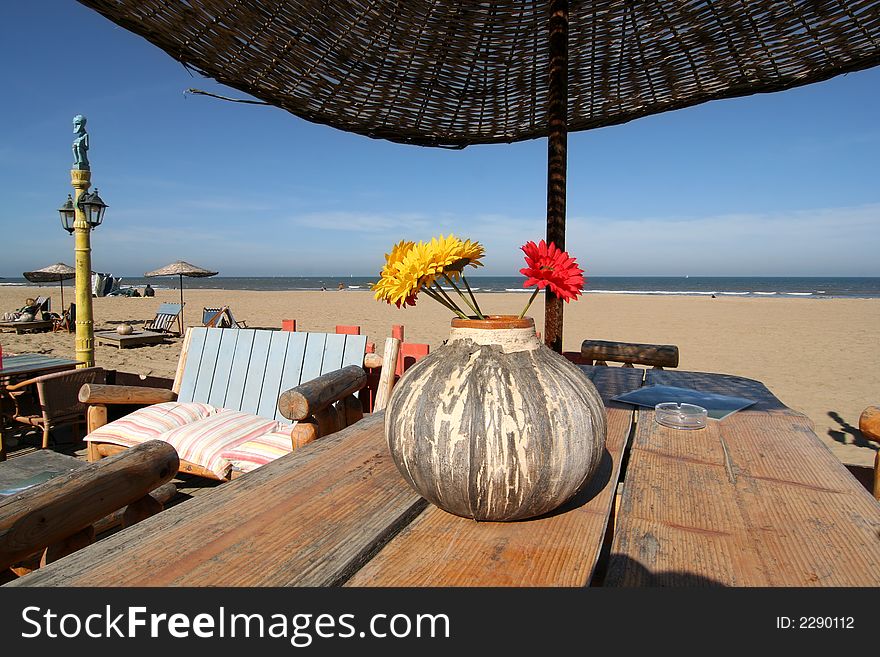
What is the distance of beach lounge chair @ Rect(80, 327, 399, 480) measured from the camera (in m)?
2.20

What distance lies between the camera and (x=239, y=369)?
3.37 m

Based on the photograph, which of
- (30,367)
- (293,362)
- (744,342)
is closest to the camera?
(293,362)

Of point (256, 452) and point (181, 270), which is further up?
point (181, 270)

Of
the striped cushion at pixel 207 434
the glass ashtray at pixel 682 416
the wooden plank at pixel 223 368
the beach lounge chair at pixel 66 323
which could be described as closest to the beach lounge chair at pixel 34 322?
the beach lounge chair at pixel 66 323

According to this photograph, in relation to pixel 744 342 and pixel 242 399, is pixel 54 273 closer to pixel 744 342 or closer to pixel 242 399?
pixel 242 399

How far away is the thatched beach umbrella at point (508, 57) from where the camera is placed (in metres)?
1.80

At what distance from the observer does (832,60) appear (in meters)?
1.85

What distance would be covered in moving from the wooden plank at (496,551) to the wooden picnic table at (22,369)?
14.6ft

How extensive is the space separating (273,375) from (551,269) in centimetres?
270

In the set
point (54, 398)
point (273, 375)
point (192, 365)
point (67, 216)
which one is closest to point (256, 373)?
point (273, 375)

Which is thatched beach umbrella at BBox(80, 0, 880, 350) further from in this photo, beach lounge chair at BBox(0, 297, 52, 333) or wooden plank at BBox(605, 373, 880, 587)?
beach lounge chair at BBox(0, 297, 52, 333)

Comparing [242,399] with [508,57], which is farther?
[242,399]

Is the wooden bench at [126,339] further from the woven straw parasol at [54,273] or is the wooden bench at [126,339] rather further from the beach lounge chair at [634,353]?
the beach lounge chair at [634,353]
